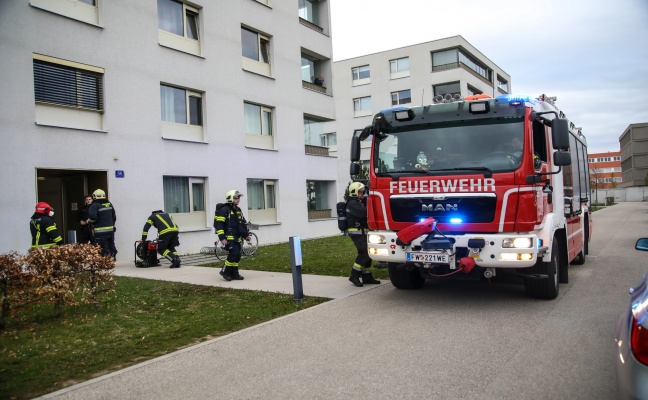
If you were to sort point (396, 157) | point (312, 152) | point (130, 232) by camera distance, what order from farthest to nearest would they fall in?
point (312, 152)
point (130, 232)
point (396, 157)

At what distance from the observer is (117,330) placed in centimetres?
646

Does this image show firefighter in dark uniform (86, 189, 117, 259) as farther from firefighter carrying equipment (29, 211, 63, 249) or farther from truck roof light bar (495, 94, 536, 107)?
truck roof light bar (495, 94, 536, 107)

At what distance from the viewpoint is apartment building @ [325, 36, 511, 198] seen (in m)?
43.6

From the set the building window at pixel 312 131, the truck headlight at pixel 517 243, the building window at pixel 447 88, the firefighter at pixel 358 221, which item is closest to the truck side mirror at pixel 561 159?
the truck headlight at pixel 517 243

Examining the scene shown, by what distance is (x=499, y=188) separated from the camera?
21.8ft

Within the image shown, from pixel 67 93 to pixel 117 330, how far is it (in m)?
8.84

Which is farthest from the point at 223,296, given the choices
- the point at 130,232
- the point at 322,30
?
the point at 322,30

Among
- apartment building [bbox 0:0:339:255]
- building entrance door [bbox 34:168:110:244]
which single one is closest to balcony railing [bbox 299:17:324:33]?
apartment building [bbox 0:0:339:255]

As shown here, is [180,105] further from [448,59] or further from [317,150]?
[448,59]

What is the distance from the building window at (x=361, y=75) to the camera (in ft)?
153

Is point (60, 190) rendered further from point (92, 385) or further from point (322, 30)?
point (322, 30)

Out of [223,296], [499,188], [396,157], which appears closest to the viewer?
[499,188]

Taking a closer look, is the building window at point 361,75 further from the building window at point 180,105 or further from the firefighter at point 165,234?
the firefighter at point 165,234

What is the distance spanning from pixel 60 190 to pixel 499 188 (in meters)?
12.7
